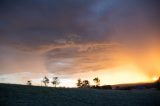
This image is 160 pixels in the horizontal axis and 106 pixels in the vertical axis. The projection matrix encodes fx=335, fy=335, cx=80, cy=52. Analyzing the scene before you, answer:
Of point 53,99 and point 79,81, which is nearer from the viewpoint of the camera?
point 53,99

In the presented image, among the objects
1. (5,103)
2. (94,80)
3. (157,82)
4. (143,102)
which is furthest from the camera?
(94,80)

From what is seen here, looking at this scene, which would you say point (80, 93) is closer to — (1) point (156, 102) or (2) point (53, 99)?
(2) point (53, 99)

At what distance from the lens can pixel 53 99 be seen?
40.8m

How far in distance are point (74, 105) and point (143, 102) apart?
1145 centimetres

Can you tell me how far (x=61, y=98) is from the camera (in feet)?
137

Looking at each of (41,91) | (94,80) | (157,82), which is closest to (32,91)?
(41,91)

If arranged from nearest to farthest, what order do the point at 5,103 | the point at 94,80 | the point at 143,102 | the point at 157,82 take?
the point at 5,103
the point at 143,102
the point at 157,82
the point at 94,80

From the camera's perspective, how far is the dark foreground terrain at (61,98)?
38.2m

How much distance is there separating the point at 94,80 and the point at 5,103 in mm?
116154

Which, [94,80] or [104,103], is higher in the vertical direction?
[94,80]

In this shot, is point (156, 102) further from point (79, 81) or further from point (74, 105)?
point (79, 81)

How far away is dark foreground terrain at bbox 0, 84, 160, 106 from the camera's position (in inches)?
1503

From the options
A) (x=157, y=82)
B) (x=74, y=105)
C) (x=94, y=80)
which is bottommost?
(x=74, y=105)

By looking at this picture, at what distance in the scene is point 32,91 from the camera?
4391cm
